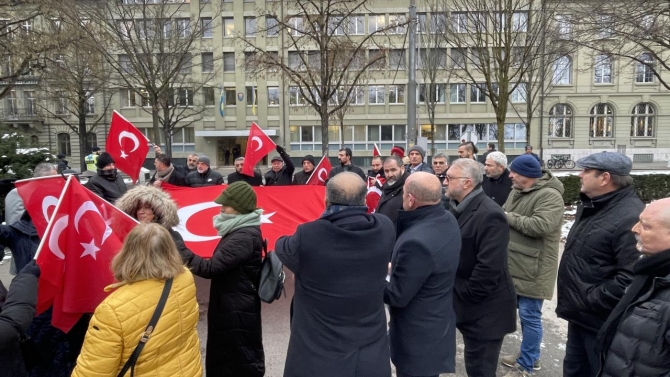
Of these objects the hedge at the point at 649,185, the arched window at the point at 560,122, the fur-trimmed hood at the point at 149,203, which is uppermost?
the arched window at the point at 560,122

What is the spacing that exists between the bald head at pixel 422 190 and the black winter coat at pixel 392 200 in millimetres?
2334

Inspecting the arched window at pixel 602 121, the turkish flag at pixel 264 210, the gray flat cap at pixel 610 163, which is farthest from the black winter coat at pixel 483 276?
the arched window at pixel 602 121

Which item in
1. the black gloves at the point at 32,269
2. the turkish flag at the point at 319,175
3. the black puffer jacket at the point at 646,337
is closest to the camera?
the black puffer jacket at the point at 646,337

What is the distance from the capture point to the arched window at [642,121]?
125 ft

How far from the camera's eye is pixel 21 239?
3414 millimetres

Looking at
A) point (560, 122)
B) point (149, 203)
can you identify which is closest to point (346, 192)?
point (149, 203)

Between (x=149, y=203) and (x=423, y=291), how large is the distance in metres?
2.16

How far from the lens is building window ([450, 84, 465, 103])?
38.6 meters

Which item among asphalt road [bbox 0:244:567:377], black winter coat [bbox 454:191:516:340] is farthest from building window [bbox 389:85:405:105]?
black winter coat [bbox 454:191:516:340]

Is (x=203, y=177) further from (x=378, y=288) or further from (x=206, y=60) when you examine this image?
(x=206, y=60)

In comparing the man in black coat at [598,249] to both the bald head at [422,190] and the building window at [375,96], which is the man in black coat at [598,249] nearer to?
the bald head at [422,190]

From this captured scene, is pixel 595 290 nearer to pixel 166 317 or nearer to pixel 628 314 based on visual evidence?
pixel 628 314

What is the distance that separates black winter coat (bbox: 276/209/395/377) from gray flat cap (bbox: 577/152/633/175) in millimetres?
1572

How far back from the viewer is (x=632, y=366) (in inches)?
82.1
